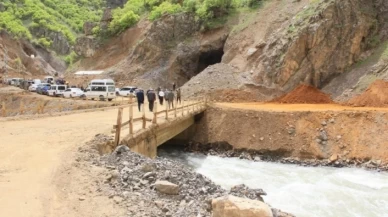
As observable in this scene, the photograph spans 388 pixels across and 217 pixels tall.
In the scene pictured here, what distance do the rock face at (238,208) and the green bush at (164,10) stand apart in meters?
49.5

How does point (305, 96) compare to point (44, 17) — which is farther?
point (44, 17)

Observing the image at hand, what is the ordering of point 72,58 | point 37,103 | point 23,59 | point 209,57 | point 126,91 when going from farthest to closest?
point 23,59 → point 72,58 → point 209,57 → point 126,91 → point 37,103

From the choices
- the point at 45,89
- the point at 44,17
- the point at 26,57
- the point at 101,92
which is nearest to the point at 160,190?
the point at 101,92

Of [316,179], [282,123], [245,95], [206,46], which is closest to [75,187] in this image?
[316,179]

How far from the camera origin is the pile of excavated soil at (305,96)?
3845 centimetres

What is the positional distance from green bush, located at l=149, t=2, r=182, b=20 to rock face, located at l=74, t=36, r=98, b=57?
1016cm

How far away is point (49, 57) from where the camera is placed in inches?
3578

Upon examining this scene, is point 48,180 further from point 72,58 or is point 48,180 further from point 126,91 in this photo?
point 72,58

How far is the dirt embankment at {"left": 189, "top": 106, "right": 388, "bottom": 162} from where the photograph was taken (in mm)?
25250

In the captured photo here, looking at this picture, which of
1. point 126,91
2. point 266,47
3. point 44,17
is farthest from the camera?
point 44,17

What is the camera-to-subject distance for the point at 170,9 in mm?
55438

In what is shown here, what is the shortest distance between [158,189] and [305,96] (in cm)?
3236

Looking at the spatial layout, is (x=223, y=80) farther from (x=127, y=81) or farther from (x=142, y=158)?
(x=142, y=158)

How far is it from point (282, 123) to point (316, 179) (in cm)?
770
